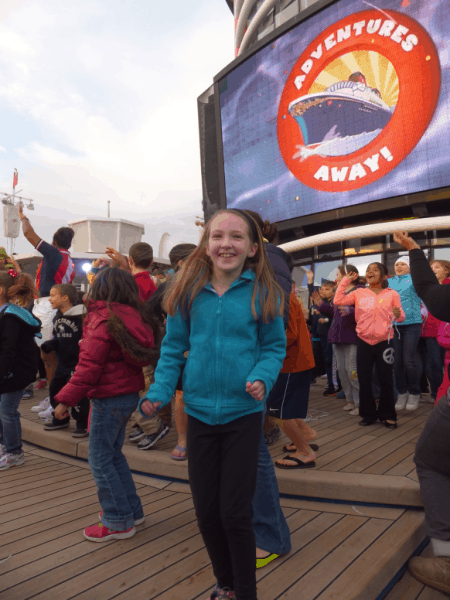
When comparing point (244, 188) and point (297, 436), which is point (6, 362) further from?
point (244, 188)

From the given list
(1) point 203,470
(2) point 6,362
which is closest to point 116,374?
(1) point 203,470

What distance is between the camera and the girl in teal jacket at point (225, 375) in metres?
1.54

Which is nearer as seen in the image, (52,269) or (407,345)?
(52,269)

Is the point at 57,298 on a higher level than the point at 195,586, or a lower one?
higher

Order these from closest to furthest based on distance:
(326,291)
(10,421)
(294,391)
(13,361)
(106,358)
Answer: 1. (106,358)
2. (294,391)
3. (13,361)
4. (10,421)
5. (326,291)

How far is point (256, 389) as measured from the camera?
1.48m

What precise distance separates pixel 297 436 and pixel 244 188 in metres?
17.2

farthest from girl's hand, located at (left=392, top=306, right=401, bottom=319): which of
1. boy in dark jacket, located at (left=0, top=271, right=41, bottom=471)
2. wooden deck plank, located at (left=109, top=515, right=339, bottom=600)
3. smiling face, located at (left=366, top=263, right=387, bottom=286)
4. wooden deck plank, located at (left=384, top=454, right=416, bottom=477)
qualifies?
boy in dark jacket, located at (left=0, top=271, right=41, bottom=471)

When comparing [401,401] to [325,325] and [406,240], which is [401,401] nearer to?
[325,325]

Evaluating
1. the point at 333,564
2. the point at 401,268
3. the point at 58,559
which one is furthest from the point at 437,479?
the point at 401,268

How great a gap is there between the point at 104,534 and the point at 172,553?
46cm

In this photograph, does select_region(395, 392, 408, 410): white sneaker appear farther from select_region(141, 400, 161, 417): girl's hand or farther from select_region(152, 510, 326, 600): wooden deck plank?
select_region(141, 400, 161, 417): girl's hand

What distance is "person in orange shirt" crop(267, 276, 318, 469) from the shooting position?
2.95 m

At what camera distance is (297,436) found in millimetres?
3061
